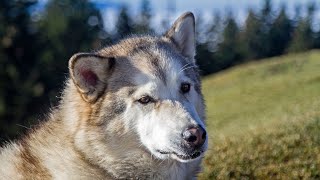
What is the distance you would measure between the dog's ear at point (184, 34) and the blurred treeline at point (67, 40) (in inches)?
733

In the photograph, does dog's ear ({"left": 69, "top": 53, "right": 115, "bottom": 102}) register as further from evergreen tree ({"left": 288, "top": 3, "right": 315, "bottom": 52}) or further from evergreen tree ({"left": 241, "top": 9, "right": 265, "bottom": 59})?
evergreen tree ({"left": 241, "top": 9, "right": 265, "bottom": 59})

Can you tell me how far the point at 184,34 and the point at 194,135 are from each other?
4.46 feet

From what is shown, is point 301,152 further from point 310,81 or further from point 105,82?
point 310,81

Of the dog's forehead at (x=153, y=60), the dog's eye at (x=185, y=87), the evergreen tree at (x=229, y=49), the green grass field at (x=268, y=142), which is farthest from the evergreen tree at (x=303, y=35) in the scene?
the dog's eye at (x=185, y=87)

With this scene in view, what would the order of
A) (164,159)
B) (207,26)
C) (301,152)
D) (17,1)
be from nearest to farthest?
(164,159), (301,152), (17,1), (207,26)

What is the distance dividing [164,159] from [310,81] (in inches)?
553

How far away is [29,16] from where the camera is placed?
119ft

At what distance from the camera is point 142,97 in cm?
523

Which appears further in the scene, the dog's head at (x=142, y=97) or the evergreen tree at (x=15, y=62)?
the evergreen tree at (x=15, y=62)

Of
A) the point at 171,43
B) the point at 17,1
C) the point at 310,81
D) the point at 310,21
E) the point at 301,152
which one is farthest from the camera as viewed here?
the point at 310,21

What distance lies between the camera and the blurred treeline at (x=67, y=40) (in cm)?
3216

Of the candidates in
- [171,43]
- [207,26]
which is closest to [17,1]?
[207,26]

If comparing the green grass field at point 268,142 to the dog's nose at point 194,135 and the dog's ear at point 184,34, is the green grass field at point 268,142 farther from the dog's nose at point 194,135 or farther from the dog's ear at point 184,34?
the dog's nose at point 194,135

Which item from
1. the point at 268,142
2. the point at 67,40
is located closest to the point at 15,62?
the point at 67,40
